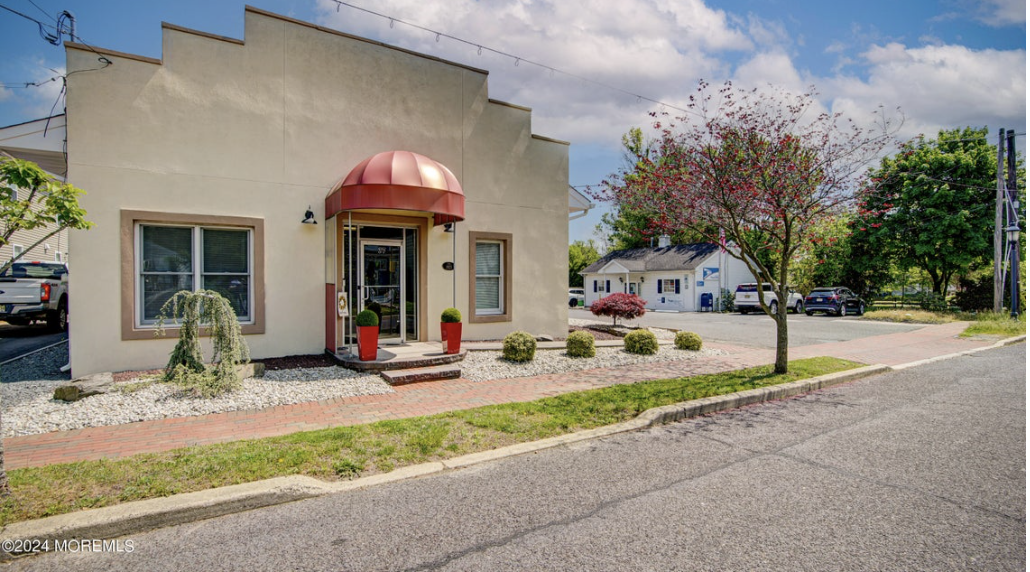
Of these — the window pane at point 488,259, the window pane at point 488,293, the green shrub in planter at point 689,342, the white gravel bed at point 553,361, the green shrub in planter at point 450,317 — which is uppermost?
the window pane at point 488,259

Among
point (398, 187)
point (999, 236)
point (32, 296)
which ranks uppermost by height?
point (999, 236)

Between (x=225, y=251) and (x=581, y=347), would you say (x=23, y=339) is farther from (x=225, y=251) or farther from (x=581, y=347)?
(x=581, y=347)

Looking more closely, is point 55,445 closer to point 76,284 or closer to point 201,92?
point 76,284

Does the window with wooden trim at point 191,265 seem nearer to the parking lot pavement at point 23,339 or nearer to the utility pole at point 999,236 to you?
the parking lot pavement at point 23,339

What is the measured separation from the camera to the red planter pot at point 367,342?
859 centimetres

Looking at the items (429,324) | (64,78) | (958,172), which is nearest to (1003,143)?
(958,172)

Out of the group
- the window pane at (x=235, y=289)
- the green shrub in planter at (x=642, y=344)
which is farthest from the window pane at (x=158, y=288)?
the green shrub in planter at (x=642, y=344)

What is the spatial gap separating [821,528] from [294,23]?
10.8 m

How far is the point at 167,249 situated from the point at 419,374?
16.0ft

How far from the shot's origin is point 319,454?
4762mm

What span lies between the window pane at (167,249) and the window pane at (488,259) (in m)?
5.59

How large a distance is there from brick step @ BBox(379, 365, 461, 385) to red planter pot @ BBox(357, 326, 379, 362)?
45 centimetres

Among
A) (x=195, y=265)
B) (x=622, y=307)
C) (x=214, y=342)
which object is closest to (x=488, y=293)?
(x=622, y=307)

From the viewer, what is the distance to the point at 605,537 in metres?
3.45
